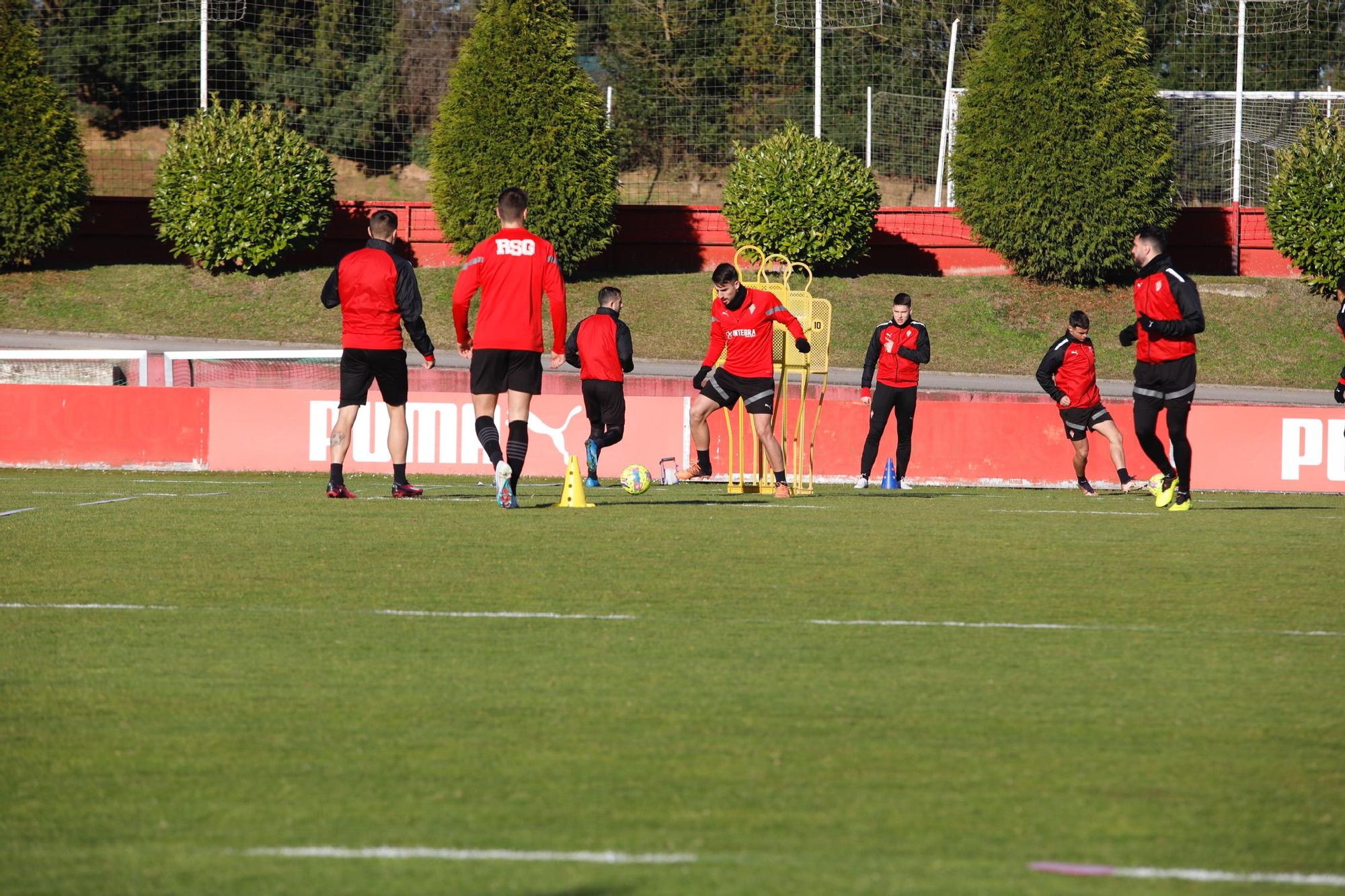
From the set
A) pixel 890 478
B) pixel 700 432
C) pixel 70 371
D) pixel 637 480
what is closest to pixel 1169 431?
pixel 700 432

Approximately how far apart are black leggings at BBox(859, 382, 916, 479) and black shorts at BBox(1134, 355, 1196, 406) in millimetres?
4348

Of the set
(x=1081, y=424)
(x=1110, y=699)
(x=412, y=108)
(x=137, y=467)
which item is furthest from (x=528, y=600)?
(x=412, y=108)

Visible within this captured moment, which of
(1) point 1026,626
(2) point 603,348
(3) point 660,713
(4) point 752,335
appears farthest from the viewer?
(2) point 603,348

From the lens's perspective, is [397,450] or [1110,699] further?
[397,450]

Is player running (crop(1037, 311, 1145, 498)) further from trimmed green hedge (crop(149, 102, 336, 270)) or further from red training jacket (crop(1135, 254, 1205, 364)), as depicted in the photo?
trimmed green hedge (crop(149, 102, 336, 270))

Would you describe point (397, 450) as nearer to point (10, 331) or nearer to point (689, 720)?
point (689, 720)

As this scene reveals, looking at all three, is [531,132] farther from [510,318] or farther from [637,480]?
[510,318]

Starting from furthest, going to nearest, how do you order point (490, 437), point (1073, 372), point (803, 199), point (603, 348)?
point (803, 199) < point (1073, 372) < point (603, 348) < point (490, 437)

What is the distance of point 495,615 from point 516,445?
481cm

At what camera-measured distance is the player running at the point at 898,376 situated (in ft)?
55.0

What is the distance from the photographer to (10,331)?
3419 cm

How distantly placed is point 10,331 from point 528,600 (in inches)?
1202

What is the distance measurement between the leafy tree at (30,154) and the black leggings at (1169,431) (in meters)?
29.4

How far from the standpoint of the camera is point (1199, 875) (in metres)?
3.44
